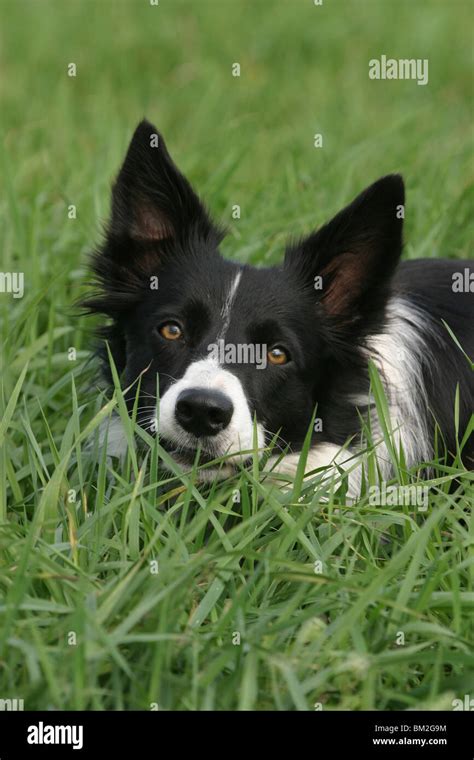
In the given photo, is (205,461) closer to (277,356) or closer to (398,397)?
(277,356)

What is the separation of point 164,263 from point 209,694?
2120mm

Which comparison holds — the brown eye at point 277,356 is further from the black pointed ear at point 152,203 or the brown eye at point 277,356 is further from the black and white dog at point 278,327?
the black pointed ear at point 152,203

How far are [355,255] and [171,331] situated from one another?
0.87 m

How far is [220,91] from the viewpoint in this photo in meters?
9.11

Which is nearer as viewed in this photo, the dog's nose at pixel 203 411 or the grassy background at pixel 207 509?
the grassy background at pixel 207 509

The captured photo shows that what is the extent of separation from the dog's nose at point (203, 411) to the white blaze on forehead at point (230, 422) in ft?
0.06

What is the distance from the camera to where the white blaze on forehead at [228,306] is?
168 inches

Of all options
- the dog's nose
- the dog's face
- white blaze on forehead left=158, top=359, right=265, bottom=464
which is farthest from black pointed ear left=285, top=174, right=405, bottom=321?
the dog's nose

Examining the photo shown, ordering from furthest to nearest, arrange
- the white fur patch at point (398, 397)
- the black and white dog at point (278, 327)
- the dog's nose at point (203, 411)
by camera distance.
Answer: the white fur patch at point (398, 397)
the black and white dog at point (278, 327)
the dog's nose at point (203, 411)

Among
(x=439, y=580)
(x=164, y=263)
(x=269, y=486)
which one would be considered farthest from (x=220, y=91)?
(x=439, y=580)

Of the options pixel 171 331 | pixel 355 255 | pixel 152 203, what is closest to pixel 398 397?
pixel 355 255

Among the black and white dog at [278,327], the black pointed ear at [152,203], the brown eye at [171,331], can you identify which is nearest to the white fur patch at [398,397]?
the black and white dog at [278,327]

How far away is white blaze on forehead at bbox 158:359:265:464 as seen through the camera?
4.04 m

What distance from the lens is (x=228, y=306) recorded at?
432 cm
